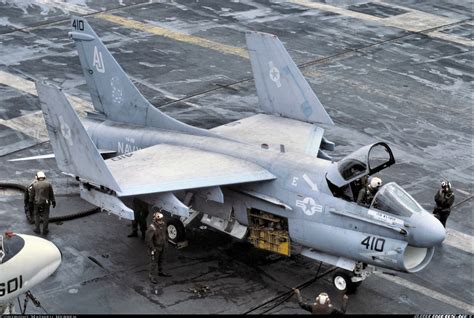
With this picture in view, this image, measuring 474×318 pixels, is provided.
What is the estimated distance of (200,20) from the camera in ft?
110

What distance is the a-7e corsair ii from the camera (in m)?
15.2

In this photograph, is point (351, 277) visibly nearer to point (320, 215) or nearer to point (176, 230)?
point (320, 215)

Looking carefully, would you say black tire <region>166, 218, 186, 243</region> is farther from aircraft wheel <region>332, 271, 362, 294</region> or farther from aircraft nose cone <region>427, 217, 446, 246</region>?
aircraft nose cone <region>427, 217, 446, 246</region>

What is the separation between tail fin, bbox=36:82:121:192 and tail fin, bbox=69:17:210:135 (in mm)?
3205

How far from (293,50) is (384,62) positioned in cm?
334

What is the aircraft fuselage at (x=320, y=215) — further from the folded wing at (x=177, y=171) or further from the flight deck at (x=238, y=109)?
the flight deck at (x=238, y=109)

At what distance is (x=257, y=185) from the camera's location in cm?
1645

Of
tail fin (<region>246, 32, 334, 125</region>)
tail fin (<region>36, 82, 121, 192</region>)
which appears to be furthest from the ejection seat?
tail fin (<region>36, 82, 121, 192</region>)

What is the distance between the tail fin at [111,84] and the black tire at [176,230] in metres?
2.30

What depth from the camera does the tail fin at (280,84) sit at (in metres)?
19.3

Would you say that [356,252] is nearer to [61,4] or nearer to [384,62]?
[384,62]

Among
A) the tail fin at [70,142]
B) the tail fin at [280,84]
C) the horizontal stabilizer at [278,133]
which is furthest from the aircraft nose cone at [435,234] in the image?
the tail fin at [70,142]

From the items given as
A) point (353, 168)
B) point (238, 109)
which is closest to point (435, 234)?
point (353, 168)

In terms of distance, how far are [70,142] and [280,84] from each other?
19.2 ft
